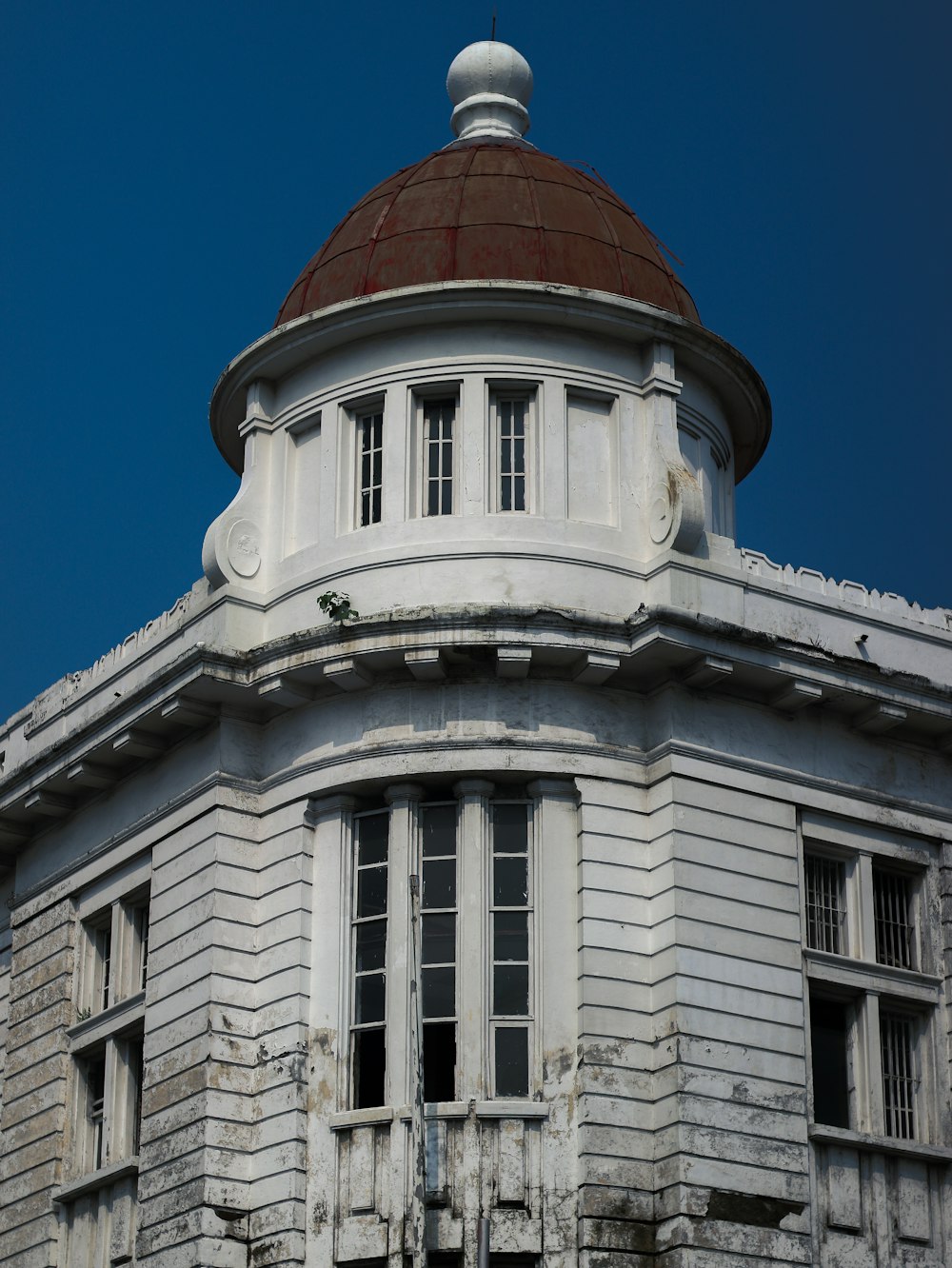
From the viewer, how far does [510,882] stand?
30.1 metres

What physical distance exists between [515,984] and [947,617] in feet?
27.3

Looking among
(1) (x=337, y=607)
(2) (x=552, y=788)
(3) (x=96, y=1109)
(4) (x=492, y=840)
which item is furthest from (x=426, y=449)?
(3) (x=96, y=1109)

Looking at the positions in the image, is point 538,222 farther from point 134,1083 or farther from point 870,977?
point 134,1083

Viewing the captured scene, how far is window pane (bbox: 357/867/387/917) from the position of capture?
1196 inches

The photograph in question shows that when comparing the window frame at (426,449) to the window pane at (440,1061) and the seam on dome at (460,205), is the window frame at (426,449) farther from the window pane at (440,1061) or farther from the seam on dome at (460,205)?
the window pane at (440,1061)

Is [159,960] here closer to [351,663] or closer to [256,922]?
[256,922]

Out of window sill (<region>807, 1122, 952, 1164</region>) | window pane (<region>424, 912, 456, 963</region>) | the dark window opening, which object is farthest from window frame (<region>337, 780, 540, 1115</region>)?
the dark window opening

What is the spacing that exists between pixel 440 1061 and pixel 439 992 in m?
0.84

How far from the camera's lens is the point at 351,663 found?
100 feet

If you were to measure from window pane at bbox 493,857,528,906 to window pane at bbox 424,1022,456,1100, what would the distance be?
5.34 feet

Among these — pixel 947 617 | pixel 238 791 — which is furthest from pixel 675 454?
pixel 238 791

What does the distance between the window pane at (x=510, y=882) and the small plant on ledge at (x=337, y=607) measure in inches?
139

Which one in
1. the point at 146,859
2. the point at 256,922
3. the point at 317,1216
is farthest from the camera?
the point at 146,859

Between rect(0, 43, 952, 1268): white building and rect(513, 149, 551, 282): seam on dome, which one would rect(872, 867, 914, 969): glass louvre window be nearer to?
rect(0, 43, 952, 1268): white building
